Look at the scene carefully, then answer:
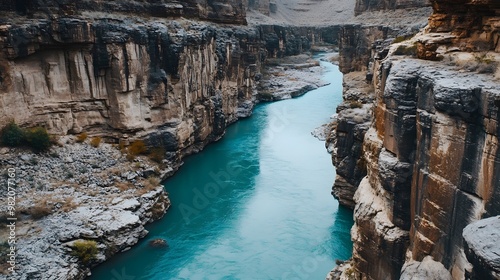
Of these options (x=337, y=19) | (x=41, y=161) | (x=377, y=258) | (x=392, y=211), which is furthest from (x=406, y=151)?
(x=337, y=19)

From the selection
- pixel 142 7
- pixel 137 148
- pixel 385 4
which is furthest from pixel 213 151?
pixel 385 4

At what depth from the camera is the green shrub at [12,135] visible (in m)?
22.9

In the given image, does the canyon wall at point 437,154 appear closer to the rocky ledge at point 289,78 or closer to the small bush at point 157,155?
the small bush at point 157,155

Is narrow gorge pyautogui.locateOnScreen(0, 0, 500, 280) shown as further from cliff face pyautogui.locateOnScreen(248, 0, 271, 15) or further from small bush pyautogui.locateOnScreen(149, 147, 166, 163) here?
cliff face pyautogui.locateOnScreen(248, 0, 271, 15)

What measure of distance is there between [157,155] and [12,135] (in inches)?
345

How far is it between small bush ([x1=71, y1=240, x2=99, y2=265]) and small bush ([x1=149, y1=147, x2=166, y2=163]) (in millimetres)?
9700

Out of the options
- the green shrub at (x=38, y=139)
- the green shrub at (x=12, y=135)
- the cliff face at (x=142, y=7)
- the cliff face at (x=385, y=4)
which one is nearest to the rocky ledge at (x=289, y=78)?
the cliff face at (x=385, y=4)

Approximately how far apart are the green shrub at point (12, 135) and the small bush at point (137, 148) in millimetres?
6486

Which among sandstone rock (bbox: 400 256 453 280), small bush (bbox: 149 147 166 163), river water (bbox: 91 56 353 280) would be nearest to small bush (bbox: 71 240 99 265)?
river water (bbox: 91 56 353 280)

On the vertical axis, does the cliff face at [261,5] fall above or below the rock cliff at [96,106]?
above

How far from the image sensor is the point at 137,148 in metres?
28.1

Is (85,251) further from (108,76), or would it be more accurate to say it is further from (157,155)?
(108,76)

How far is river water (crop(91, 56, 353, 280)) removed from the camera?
807 inches

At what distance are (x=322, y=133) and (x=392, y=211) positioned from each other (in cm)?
2793
